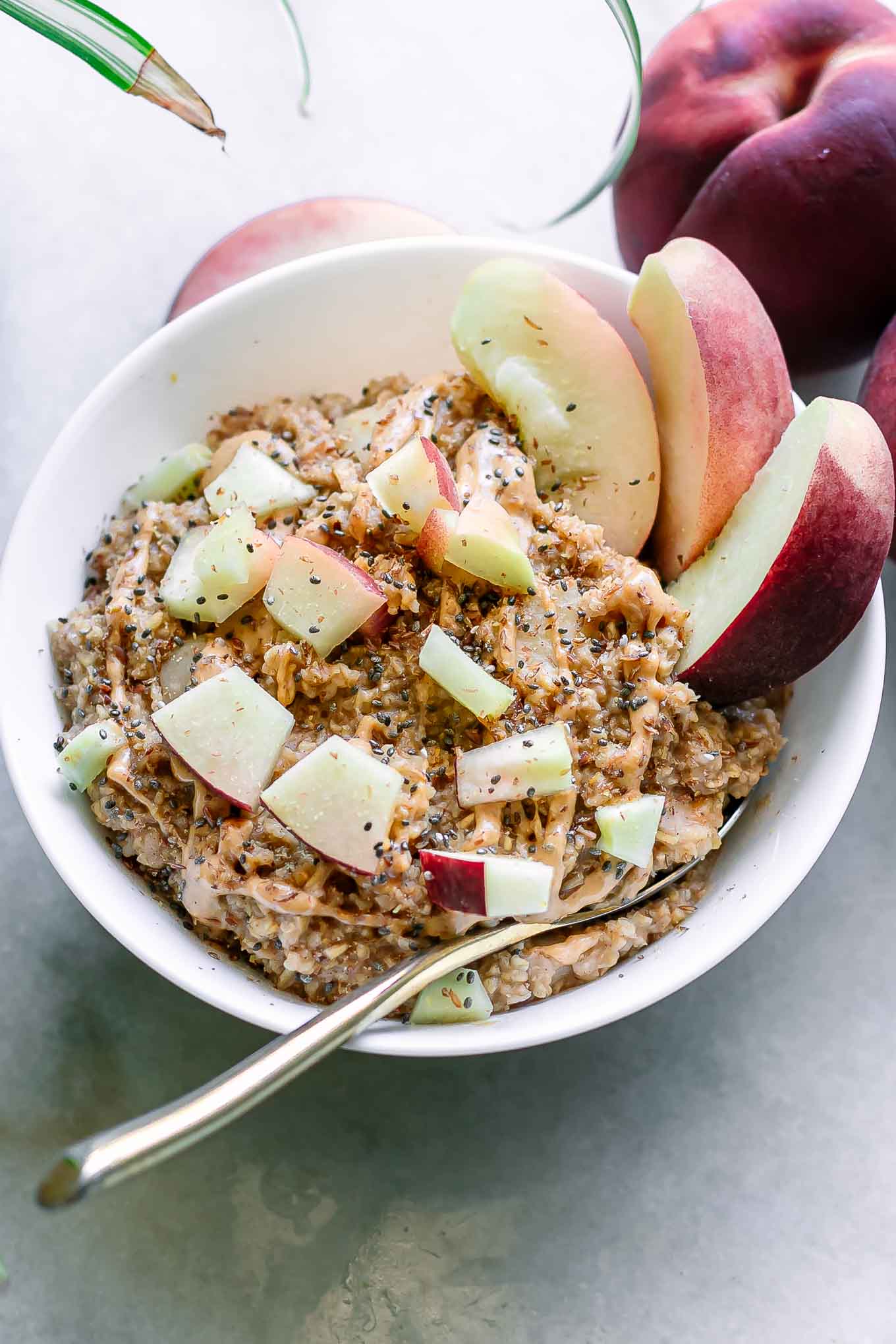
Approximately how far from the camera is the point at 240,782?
1.66m

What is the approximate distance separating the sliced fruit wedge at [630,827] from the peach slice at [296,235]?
4.25 feet

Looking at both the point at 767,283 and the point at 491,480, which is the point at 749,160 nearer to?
the point at 767,283

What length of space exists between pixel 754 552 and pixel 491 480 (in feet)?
1.29

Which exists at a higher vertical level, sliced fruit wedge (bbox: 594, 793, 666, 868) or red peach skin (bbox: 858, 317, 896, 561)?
red peach skin (bbox: 858, 317, 896, 561)

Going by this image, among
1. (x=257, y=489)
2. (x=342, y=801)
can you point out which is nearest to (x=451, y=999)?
(x=342, y=801)

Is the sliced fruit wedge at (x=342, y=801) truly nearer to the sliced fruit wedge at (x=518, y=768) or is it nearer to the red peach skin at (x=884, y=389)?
the sliced fruit wedge at (x=518, y=768)

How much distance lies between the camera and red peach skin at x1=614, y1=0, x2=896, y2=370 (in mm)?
2137

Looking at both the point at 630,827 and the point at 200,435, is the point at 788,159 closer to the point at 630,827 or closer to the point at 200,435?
the point at 200,435

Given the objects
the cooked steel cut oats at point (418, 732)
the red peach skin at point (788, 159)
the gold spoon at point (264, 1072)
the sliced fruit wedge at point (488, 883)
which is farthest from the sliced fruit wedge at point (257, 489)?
the red peach skin at point (788, 159)

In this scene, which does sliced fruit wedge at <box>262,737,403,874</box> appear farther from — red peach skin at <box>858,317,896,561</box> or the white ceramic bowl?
red peach skin at <box>858,317,896,561</box>

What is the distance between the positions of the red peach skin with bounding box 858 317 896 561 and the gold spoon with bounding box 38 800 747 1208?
31.9 inches

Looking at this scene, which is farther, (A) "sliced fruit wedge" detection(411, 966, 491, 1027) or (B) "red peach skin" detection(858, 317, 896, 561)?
(B) "red peach skin" detection(858, 317, 896, 561)

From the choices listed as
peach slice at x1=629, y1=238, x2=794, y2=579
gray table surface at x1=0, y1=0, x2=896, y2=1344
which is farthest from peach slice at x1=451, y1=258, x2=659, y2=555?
gray table surface at x1=0, y1=0, x2=896, y2=1344

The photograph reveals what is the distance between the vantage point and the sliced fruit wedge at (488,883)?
5.22ft
